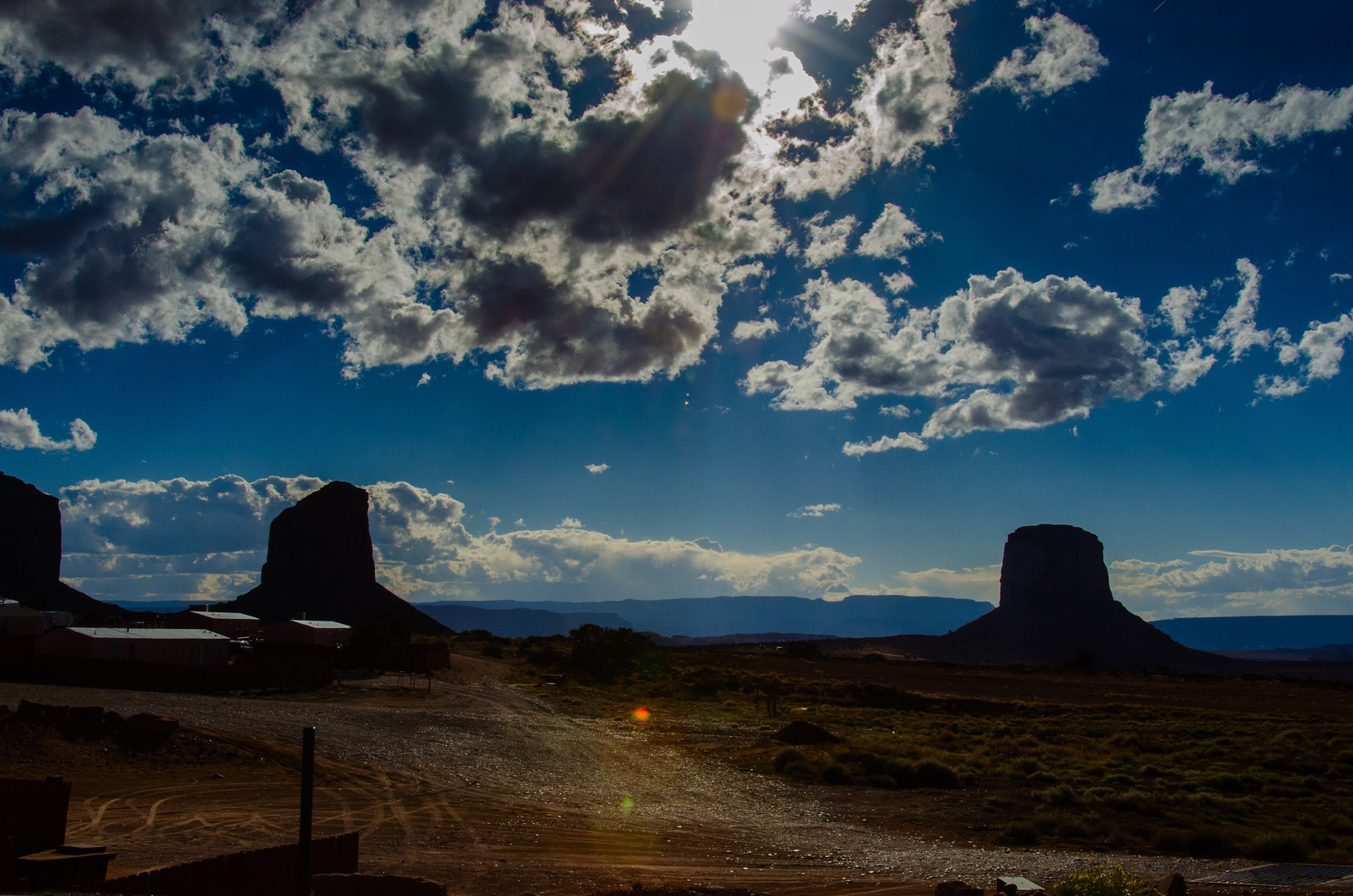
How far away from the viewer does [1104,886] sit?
8.78 meters

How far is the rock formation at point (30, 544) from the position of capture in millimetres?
123375

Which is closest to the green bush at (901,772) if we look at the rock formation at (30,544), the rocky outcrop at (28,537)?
the rock formation at (30,544)

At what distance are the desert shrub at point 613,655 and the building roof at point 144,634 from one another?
25.8m

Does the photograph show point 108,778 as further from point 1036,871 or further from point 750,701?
point 750,701

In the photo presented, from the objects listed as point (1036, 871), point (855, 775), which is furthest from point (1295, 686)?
point (1036, 871)

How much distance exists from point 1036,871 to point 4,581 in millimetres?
154764

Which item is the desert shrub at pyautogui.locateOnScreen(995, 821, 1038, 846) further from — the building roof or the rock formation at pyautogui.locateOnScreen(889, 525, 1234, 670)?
the rock formation at pyautogui.locateOnScreen(889, 525, 1234, 670)

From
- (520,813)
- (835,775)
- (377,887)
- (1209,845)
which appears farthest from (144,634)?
(1209,845)

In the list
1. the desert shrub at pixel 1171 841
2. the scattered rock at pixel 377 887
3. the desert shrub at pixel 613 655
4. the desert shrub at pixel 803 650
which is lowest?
the desert shrub at pixel 803 650

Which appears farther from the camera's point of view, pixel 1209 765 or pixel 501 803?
pixel 1209 765

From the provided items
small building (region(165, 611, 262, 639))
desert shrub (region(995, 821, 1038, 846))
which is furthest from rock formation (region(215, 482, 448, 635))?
desert shrub (region(995, 821, 1038, 846))

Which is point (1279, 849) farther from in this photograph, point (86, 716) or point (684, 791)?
point (86, 716)

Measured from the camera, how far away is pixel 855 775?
22.9 meters

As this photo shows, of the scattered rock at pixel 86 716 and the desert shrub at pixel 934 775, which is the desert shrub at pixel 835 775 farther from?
the scattered rock at pixel 86 716
